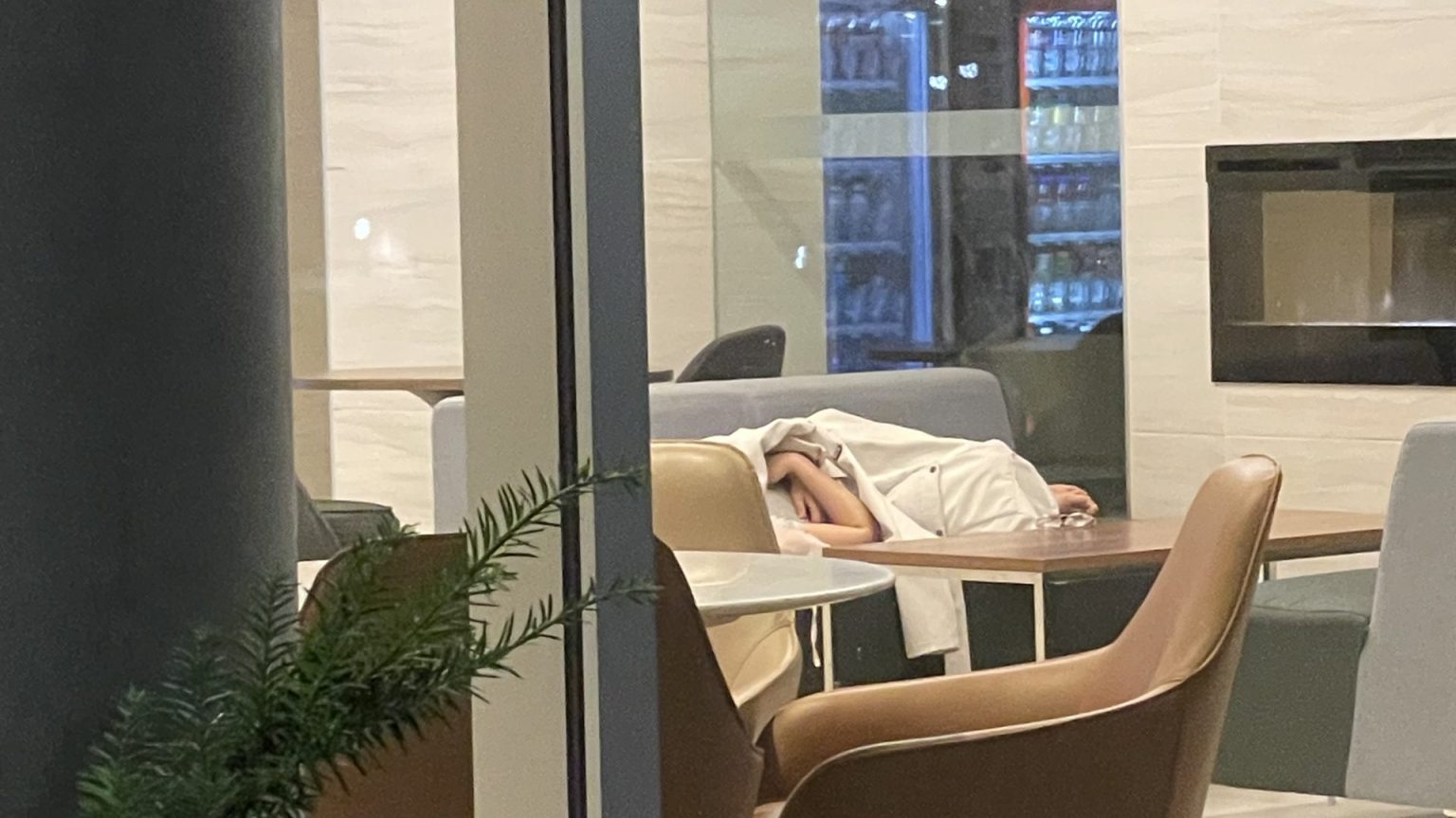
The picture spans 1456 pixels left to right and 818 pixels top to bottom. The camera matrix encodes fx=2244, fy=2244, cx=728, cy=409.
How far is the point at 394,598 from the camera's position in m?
0.88

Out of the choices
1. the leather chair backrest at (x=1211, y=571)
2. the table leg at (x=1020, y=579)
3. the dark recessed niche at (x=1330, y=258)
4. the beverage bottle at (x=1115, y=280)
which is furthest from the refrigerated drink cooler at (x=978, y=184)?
the leather chair backrest at (x=1211, y=571)

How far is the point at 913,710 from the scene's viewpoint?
239 cm

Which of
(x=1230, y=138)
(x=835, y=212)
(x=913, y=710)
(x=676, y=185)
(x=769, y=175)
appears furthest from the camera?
(x=1230, y=138)

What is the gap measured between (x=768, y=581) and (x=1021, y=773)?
20.8 inches

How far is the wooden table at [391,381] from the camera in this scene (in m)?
2.34

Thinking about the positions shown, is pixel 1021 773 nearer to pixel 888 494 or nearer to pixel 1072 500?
pixel 888 494

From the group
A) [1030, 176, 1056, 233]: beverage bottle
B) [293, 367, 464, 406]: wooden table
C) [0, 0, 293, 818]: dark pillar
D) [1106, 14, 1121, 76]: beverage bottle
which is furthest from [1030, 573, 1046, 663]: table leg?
[0, 0, 293, 818]: dark pillar

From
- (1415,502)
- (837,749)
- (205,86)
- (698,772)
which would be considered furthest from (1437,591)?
(205,86)

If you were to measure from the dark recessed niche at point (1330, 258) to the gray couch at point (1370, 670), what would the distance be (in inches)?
34.0

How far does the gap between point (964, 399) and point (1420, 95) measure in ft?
3.08

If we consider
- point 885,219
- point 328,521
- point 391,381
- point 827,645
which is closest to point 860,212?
point 885,219

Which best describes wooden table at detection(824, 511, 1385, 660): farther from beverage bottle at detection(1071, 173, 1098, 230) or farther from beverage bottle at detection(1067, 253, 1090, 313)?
beverage bottle at detection(1071, 173, 1098, 230)

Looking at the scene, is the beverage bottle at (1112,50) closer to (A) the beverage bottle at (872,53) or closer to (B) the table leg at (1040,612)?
(A) the beverage bottle at (872,53)

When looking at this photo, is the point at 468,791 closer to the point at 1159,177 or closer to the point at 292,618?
the point at 292,618
